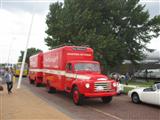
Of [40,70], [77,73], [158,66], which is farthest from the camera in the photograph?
[158,66]

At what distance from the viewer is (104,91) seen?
47.4 feet

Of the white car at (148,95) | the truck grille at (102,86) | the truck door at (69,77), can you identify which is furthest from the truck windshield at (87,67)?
the white car at (148,95)

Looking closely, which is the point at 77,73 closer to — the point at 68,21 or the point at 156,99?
the point at 156,99

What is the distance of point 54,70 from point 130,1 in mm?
27332

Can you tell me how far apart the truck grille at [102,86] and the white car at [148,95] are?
1.77 metres

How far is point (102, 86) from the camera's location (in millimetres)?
14438

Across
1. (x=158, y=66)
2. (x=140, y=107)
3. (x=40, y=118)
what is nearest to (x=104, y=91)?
(x=140, y=107)

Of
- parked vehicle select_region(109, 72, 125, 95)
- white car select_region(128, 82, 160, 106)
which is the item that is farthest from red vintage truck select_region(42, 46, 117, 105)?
parked vehicle select_region(109, 72, 125, 95)

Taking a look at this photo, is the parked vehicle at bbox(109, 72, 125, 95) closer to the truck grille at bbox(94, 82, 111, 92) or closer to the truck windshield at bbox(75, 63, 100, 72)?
the truck windshield at bbox(75, 63, 100, 72)

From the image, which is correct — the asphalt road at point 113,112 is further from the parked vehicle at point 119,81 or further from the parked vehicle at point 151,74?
the parked vehicle at point 151,74

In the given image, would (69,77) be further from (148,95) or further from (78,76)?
(148,95)

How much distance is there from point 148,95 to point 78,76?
3.74 m

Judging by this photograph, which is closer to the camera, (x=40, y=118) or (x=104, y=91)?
(x=40, y=118)

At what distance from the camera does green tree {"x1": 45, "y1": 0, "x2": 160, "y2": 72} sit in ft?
124
